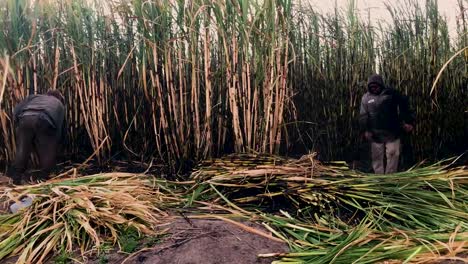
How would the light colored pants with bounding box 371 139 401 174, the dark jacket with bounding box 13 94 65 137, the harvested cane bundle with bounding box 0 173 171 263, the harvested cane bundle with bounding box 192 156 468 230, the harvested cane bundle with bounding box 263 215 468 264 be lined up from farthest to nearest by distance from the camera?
the light colored pants with bounding box 371 139 401 174, the dark jacket with bounding box 13 94 65 137, the harvested cane bundle with bounding box 192 156 468 230, the harvested cane bundle with bounding box 0 173 171 263, the harvested cane bundle with bounding box 263 215 468 264

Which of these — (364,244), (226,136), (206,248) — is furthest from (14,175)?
(364,244)

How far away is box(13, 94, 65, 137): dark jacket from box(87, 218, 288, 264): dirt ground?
2193 millimetres

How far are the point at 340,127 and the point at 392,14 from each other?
116 cm

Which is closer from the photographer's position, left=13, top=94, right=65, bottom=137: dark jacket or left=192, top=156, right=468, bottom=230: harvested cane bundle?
left=192, top=156, right=468, bottom=230: harvested cane bundle

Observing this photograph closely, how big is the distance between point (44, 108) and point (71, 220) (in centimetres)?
203

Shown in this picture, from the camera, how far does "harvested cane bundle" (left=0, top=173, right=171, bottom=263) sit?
2592 millimetres

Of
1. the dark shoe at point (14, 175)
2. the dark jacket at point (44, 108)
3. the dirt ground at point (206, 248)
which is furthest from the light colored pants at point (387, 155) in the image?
the dark shoe at point (14, 175)

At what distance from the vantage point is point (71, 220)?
2.65 metres

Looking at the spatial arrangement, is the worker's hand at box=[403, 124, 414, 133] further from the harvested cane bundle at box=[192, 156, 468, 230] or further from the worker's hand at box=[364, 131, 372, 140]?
the harvested cane bundle at box=[192, 156, 468, 230]

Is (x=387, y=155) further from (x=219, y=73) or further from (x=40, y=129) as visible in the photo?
(x=40, y=129)

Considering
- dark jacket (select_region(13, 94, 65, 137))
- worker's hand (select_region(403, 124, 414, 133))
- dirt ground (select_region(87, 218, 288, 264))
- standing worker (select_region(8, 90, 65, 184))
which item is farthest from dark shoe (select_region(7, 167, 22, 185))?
worker's hand (select_region(403, 124, 414, 133))

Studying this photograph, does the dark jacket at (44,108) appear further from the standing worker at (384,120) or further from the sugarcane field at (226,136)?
the standing worker at (384,120)

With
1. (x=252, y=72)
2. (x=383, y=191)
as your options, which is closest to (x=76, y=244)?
(x=383, y=191)

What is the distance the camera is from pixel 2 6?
5.05m
